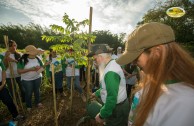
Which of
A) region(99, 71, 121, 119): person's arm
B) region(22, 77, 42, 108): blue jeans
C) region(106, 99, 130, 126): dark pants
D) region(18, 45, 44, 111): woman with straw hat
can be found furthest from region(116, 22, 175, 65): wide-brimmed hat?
region(22, 77, 42, 108): blue jeans

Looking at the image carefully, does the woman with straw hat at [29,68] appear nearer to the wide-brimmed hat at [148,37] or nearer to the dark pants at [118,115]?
the dark pants at [118,115]

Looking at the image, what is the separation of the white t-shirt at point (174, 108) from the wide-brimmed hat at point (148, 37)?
306 millimetres

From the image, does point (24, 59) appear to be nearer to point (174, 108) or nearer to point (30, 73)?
point (30, 73)

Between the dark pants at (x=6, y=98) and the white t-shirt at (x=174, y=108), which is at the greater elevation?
the white t-shirt at (x=174, y=108)

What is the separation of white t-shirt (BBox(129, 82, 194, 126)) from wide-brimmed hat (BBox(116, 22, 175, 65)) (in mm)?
306

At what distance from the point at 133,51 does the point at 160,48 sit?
0.66 ft

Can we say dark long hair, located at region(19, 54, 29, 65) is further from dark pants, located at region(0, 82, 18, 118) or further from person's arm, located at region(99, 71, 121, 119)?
person's arm, located at region(99, 71, 121, 119)

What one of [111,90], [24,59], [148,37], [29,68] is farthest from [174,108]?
[24,59]

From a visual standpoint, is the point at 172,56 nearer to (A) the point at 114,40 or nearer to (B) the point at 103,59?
(B) the point at 103,59

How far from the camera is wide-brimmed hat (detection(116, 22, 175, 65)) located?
1.05 meters

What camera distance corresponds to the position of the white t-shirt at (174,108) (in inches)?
35.1

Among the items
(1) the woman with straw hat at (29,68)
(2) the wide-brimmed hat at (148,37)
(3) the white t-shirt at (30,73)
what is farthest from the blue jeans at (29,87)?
(2) the wide-brimmed hat at (148,37)

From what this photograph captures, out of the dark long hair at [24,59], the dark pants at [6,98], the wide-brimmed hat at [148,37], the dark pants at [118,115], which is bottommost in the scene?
the dark pants at [6,98]

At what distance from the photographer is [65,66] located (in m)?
6.87
